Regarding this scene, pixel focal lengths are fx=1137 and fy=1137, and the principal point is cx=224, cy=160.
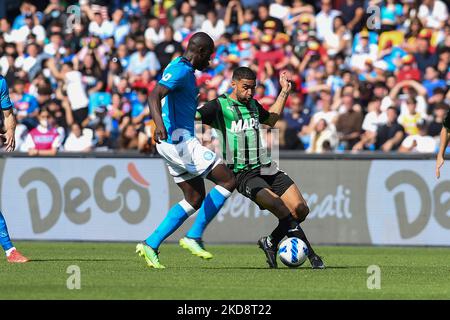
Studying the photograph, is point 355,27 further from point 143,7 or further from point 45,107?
point 45,107

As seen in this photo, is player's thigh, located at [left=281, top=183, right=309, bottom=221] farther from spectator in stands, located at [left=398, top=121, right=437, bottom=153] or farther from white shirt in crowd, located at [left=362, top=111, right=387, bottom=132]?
white shirt in crowd, located at [left=362, top=111, right=387, bottom=132]

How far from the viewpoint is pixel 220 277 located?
11.7 m

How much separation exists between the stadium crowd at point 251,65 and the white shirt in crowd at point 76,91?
24mm

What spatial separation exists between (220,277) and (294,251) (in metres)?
1.18

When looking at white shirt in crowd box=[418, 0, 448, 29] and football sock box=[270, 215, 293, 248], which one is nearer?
football sock box=[270, 215, 293, 248]

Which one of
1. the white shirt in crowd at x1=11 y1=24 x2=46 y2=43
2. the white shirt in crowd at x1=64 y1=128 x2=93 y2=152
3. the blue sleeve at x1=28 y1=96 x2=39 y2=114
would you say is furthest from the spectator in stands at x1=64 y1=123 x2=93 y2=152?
the white shirt in crowd at x1=11 y1=24 x2=46 y2=43

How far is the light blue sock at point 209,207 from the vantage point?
12.3 metres

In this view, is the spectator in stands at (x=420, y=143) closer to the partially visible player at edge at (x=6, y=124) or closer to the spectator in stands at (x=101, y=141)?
the spectator in stands at (x=101, y=141)

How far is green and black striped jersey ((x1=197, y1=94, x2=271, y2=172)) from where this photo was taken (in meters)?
12.8

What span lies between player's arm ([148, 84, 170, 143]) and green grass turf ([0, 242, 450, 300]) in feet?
4.75

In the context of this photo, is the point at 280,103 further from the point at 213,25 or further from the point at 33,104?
the point at 213,25

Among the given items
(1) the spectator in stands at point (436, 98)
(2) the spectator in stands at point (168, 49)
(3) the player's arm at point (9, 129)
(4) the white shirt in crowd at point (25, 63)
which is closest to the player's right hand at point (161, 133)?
(3) the player's arm at point (9, 129)

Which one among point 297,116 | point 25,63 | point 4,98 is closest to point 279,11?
point 297,116
